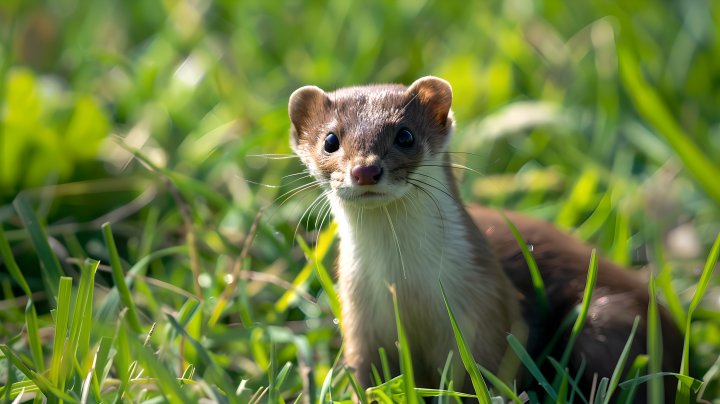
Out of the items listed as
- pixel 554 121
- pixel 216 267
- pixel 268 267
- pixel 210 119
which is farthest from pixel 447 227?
pixel 210 119

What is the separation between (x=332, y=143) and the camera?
2.06 metres

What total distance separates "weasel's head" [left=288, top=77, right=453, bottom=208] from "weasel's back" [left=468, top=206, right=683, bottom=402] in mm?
613

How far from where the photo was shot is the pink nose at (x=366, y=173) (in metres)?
1.77

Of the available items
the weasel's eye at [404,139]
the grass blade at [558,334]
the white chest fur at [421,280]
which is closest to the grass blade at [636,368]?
the grass blade at [558,334]

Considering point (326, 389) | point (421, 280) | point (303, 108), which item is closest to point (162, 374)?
point (326, 389)

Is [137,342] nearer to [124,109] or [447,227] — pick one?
[447,227]

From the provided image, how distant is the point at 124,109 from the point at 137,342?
3.07 m

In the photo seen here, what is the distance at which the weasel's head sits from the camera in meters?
1.85

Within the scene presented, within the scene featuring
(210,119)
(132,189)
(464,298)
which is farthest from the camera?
(210,119)

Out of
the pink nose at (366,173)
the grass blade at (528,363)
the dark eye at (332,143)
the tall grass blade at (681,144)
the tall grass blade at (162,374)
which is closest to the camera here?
the tall grass blade at (162,374)

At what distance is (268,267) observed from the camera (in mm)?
2816

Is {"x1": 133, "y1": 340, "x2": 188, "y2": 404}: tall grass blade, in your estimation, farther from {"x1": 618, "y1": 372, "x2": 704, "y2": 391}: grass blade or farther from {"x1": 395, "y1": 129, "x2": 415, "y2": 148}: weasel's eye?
{"x1": 618, "y1": 372, "x2": 704, "y2": 391}: grass blade

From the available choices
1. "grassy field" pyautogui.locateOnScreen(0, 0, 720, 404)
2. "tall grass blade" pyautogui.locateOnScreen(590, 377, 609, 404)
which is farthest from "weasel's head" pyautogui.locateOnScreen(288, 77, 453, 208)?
"tall grass blade" pyautogui.locateOnScreen(590, 377, 609, 404)

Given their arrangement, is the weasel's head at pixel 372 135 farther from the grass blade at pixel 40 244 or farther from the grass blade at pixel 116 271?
the grass blade at pixel 40 244
